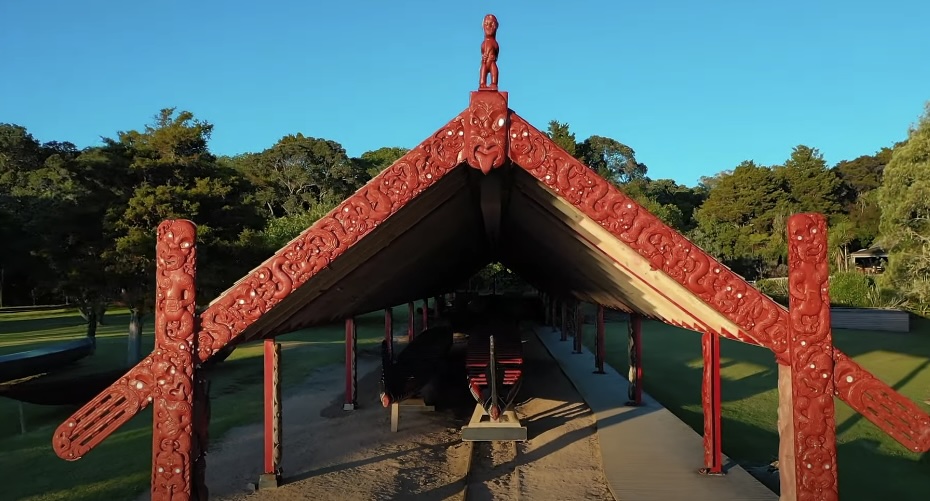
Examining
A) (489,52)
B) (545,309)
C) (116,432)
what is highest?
(489,52)

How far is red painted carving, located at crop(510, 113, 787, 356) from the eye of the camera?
12.3ft

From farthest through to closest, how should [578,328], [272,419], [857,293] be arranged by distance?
[857,293] → [578,328] → [272,419]

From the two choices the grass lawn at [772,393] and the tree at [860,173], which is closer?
the grass lawn at [772,393]

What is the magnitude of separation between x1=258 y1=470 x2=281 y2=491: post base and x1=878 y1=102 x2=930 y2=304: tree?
78.3 ft

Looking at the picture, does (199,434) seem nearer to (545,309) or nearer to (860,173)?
(545,309)

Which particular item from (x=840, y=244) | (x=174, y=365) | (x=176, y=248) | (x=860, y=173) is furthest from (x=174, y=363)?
(x=860, y=173)

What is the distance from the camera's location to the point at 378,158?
269 feet

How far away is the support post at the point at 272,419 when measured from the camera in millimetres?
7152

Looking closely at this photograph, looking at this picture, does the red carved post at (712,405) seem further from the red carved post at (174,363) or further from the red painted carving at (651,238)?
the red carved post at (174,363)

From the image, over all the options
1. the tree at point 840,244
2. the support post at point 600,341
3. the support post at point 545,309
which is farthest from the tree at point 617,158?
the support post at point 600,341

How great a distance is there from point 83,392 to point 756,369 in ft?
55.5

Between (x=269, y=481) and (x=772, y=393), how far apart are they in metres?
11.4

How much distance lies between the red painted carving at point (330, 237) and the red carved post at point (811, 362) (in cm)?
237

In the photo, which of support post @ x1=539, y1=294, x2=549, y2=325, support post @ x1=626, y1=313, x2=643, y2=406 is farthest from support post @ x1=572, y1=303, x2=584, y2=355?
support post @ x1=539, y1=294, x2=549, y2=325
